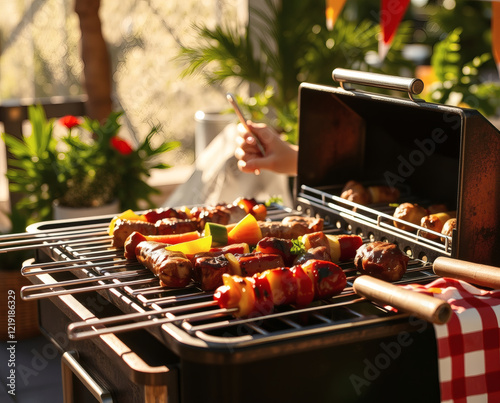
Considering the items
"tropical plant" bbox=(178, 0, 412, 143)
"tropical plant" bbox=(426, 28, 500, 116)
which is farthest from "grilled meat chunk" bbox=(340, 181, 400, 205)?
"tropical plant" bbox=(178, 0, 412, 143)

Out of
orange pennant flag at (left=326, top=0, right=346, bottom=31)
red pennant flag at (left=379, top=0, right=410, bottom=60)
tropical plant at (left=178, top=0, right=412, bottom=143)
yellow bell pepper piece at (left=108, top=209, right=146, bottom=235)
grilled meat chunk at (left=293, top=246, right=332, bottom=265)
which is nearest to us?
grilled meat chunk at (left=293, top=246, right=332, bottom=265)

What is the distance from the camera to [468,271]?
5.89 feet

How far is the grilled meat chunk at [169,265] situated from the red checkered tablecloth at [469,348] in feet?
1.85

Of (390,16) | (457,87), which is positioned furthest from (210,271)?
(457,87)

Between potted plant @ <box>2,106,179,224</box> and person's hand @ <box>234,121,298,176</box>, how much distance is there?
5.93ft

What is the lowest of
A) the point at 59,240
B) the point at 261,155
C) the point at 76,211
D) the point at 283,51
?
the point at 76,211

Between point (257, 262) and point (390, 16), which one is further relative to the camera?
point (390, 16)

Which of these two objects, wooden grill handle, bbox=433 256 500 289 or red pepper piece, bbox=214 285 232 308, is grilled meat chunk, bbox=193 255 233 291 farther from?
wooden grill handle, bbox=433 256 500 289

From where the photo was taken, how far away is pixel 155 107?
8500 mm

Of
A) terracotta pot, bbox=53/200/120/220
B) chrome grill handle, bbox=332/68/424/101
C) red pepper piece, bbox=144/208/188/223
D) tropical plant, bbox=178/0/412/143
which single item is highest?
tropical plant, bbox=178/0/412/143

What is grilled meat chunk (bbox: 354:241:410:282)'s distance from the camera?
74.8 inches

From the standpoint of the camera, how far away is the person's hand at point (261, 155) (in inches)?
110

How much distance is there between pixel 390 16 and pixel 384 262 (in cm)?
233

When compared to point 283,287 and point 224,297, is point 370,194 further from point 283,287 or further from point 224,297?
point 224,297
